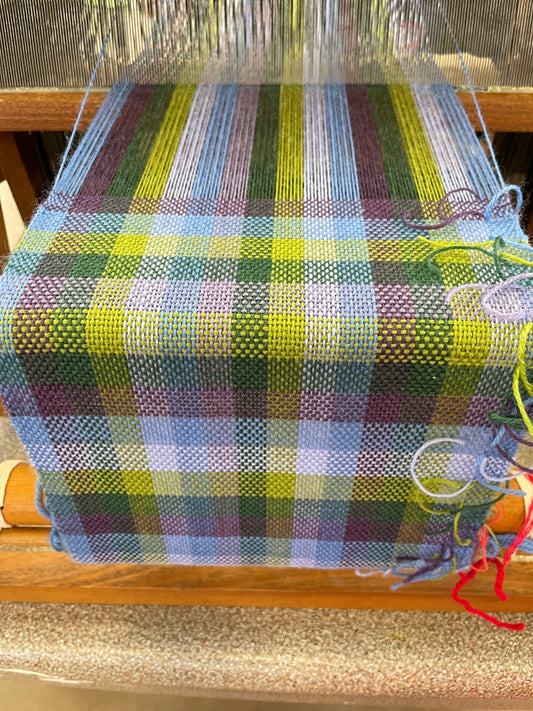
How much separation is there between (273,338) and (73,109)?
654 millimetres

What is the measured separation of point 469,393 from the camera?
50cm

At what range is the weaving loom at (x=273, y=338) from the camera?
473mm

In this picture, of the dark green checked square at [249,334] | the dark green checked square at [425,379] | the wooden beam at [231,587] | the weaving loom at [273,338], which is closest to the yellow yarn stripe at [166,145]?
the weaving loom at [273,338]

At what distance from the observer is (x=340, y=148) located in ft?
2.31

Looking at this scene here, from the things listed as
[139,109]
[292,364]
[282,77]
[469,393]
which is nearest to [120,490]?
[292,364]

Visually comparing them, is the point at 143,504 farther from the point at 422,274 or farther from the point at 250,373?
the point at 422,274

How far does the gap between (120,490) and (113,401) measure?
13 centimetres

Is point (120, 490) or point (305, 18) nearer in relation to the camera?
point (120, 490)

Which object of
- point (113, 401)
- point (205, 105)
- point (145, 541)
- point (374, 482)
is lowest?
point (145, 541)

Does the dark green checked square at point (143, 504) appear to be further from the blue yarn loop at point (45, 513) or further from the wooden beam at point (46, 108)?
the wooden beam at point (46, 108)

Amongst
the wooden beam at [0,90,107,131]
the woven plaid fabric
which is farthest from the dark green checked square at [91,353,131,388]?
the wooden beam at [0,90,107,131]

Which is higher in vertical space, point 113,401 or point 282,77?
point 282,77

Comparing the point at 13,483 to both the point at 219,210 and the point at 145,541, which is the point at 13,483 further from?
the point at 219,210

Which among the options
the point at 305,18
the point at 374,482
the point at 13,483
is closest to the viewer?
the point at 374,482
